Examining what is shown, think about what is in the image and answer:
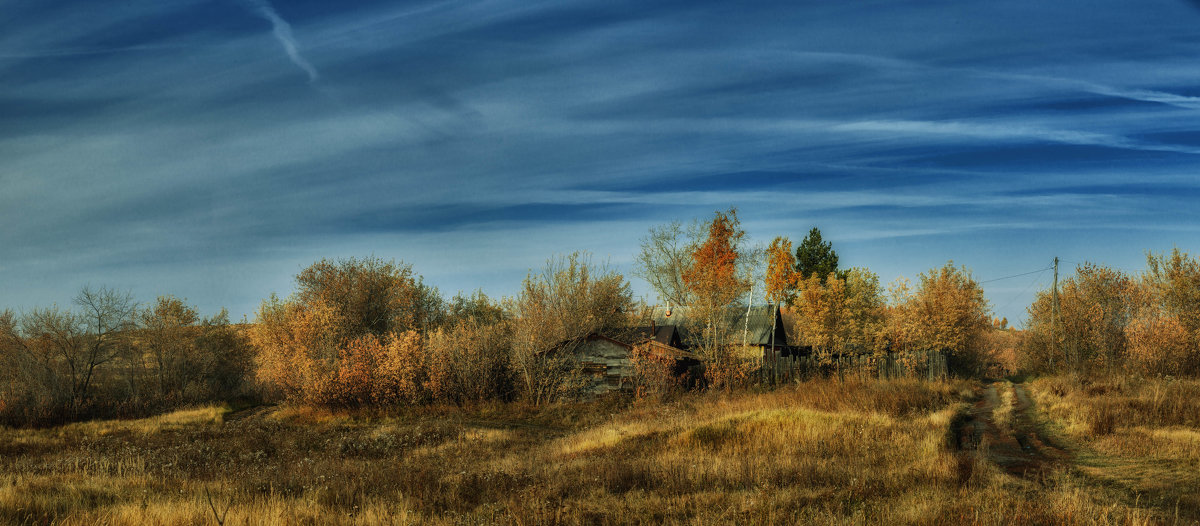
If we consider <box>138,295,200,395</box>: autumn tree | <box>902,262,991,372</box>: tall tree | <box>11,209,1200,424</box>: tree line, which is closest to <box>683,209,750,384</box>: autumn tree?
<box>11,209,1200,424</box>: tree line

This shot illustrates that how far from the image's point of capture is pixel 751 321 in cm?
5175

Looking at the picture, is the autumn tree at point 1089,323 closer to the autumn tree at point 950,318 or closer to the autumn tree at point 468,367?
the autumn tree at point 950,318

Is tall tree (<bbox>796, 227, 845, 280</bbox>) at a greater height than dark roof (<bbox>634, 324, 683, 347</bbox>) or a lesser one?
Answer: greater

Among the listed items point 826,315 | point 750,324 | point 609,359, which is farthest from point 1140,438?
point 750,324

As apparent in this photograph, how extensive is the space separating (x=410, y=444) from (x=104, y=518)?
11614 mm

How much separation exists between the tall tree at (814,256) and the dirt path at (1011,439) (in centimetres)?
3674

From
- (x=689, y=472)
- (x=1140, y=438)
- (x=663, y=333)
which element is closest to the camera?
(x=689, y=472)

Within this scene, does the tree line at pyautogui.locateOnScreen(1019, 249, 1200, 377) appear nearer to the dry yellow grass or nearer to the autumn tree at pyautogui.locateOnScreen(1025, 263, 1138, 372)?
the autumn tree at pyautogui.locateOnScreen(1025, 263, 1138, 372)

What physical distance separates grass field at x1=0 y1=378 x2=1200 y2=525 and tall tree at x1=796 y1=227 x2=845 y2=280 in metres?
40.2

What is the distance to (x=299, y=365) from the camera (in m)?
36.2

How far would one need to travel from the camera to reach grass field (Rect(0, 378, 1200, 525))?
9.18 metres

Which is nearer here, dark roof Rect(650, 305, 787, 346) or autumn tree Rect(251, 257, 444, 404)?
autumn tree Rect(251, 257, 444, 404)

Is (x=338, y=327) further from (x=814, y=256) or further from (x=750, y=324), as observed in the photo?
(x=814, y=256)

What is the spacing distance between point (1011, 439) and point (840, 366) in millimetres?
19195
